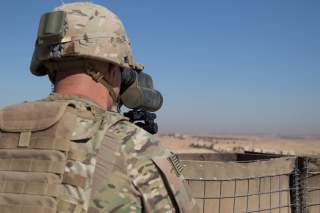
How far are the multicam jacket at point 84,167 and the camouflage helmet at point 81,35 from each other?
339 mm

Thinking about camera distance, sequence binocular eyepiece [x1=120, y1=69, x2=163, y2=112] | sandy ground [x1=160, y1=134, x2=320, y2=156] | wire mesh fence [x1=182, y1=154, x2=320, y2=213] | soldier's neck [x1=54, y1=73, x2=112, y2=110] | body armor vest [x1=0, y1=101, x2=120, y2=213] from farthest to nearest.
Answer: sandy ground [x1=160, y1=134, x2=320, y2=156] → wire mesh fence [x1=182, y1=154, x2=320, y2=213] → binocular eyepiece [x1=120, y1=69, x2=163, y2=112] → soldier's neck [x1=54, y1=73, x2=112, y2=110] → body armor vest [x1=0, y1=101, x2=120, y2=213]

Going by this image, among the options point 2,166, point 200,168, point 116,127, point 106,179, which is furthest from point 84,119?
point 200,168

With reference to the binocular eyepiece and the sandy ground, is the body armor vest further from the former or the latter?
the sandy ground

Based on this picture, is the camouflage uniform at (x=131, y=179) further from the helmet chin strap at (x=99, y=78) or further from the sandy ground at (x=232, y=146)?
the sandy ground at (x=232, y=146)

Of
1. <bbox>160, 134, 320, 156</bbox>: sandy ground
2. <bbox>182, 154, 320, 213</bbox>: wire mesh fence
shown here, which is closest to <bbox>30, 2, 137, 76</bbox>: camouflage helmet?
<bbox>182, 154, 320, 213</bbox>: wire mesh fence

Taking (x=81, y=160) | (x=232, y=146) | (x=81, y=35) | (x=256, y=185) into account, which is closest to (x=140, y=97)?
(x=81, y=35)

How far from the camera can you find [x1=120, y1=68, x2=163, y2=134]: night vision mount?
255cm

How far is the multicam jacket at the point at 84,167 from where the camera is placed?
1732 millimetres

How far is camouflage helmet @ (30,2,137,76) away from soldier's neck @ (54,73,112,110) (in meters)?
0.12

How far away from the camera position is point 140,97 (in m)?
2.76

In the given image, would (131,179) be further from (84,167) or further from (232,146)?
(232,146)

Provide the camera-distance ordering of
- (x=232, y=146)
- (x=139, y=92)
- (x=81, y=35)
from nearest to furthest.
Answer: (x=81, y=35) → (x=139, y=92) → (x=232, y=146)

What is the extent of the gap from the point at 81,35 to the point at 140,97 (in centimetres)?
69

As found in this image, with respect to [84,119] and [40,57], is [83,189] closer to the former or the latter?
[84,119]
